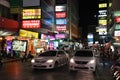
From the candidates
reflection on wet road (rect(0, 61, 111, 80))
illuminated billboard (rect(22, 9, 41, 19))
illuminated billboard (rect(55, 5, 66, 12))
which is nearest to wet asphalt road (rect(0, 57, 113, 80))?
reflection on wet road (rect(0, 61, 111, 80))

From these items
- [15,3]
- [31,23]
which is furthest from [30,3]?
[15,3]

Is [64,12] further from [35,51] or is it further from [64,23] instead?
[35,51]

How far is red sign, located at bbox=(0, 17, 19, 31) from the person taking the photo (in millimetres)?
35969

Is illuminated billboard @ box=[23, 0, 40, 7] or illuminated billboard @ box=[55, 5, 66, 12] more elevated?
illuminated billboard @ box=[55, 5, 66, 12]

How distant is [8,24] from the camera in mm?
38500

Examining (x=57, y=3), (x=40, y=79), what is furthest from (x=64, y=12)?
(x=40, y=79)

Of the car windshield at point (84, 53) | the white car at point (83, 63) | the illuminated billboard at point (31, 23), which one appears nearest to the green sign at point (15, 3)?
the illuminated billboard at point (31, 23)

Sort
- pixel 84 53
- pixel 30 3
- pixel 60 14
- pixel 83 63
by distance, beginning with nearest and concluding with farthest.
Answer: pixel 83 63
pixel 84 53
pixel 30 3
pixel 60 14

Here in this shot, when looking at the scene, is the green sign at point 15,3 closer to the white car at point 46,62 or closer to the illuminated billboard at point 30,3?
the illuminated billboard at point 30,3

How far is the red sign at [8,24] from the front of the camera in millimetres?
35969

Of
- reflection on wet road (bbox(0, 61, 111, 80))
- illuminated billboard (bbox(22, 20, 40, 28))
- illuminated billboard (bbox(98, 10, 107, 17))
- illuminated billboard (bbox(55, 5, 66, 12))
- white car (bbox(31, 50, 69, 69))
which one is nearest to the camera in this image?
reflection on wet road (bbox(0, 61, 111, 80))

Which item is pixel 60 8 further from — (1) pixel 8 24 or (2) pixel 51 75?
(2) pixel 51 75

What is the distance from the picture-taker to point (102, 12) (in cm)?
15688

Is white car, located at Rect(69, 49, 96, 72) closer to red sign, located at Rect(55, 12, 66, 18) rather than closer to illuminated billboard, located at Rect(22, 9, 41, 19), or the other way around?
illuminated billboard, located at Rect(22, 9, 41, 19)
